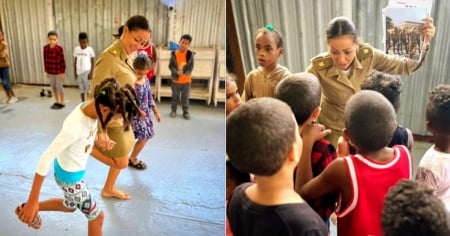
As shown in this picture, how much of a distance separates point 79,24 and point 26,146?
1.65ft

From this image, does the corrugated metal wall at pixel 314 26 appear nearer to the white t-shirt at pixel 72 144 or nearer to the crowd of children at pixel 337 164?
the crowd of children at pixel 337 164

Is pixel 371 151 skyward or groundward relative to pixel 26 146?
skyward

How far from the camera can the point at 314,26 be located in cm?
114

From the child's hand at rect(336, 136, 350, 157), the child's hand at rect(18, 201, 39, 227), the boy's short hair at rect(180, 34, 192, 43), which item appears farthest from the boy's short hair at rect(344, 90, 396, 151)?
the boy's short hair at rect(180, 34, 192, 43)

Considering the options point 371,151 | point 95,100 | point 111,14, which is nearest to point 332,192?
point 371,151

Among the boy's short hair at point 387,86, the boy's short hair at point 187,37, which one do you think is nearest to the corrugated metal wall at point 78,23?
the boy's short hair at point 187,37

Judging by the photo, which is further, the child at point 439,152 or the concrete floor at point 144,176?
the concrete floor at point 144,176

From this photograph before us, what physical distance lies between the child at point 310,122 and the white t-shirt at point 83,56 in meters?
0.89

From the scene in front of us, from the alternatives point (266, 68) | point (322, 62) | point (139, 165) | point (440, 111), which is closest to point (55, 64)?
point (139, 165)

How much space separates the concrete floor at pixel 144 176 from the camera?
1.03 metres

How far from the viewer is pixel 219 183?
1270 mm

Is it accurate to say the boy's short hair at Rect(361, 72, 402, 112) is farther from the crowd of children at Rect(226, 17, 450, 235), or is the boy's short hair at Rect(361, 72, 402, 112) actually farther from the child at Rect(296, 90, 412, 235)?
the child at Rect(296, 90, 412, 235)

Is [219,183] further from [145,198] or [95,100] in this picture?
[95,100]

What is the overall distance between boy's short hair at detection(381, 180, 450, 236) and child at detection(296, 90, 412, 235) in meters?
0.07
